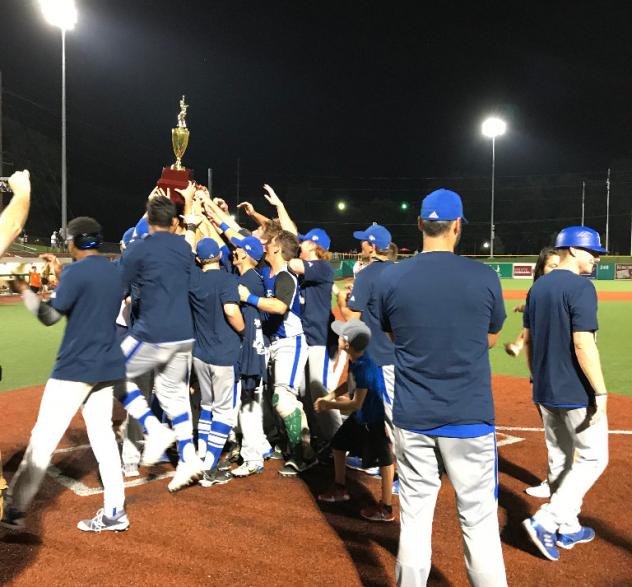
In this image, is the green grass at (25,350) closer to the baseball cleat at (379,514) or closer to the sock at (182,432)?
the sock at (182,432)

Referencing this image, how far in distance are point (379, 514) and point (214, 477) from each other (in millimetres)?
1605

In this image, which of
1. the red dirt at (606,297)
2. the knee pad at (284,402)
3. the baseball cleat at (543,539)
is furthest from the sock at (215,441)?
the red dirt at (606,297)

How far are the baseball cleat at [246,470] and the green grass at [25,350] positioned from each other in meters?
5.40

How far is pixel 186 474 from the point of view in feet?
16.1

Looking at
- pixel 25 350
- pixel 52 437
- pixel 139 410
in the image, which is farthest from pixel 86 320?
pixel 25 350

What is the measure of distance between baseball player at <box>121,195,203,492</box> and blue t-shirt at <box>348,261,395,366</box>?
142cm

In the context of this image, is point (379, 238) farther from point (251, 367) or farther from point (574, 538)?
point (574, 538)

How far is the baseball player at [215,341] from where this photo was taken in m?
5.19

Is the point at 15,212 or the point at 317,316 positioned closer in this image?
the point at 15,212

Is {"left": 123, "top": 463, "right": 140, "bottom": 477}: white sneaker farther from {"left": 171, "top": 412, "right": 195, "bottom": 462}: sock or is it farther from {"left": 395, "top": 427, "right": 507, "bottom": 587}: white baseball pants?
{"left": 395, "top": 427, "right": 507, "bottom": 587}: white baseball pants

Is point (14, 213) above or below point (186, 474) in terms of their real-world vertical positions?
above

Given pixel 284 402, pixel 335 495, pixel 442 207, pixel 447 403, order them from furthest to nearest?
pixel 284 402
pixel 335 495
pixel 442 207
pixel 447 403

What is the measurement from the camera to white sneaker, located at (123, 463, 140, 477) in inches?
220

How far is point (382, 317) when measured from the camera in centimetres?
304
